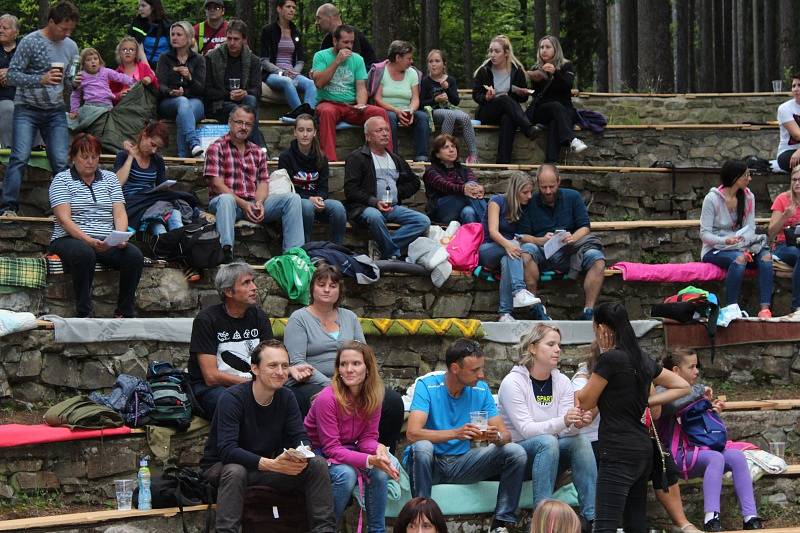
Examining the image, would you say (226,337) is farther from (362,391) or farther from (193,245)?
(193,245)

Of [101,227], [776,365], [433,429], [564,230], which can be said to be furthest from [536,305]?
[101,227]

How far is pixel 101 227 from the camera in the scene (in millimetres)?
9312

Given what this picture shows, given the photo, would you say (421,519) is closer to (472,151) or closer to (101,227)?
(101,227)

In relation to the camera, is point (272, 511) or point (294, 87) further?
point (294, 87)

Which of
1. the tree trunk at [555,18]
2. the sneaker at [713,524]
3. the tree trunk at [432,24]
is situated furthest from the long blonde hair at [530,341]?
the tree trunk at [432,24]

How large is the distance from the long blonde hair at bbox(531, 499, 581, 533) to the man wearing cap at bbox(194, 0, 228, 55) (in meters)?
9.33

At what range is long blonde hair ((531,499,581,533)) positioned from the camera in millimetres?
5035

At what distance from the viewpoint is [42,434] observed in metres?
7.46

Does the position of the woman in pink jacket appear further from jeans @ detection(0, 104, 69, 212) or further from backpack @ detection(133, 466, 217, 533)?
jeans @ detection(0, 104, 69, 212)

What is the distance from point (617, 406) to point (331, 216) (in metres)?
4.03

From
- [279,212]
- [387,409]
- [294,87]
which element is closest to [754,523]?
[387,409]

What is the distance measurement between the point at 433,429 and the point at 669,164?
256 inches

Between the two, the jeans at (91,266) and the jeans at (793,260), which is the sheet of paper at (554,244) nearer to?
the jeans at (793,260)

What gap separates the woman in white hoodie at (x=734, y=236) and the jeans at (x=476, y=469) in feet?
11.8
